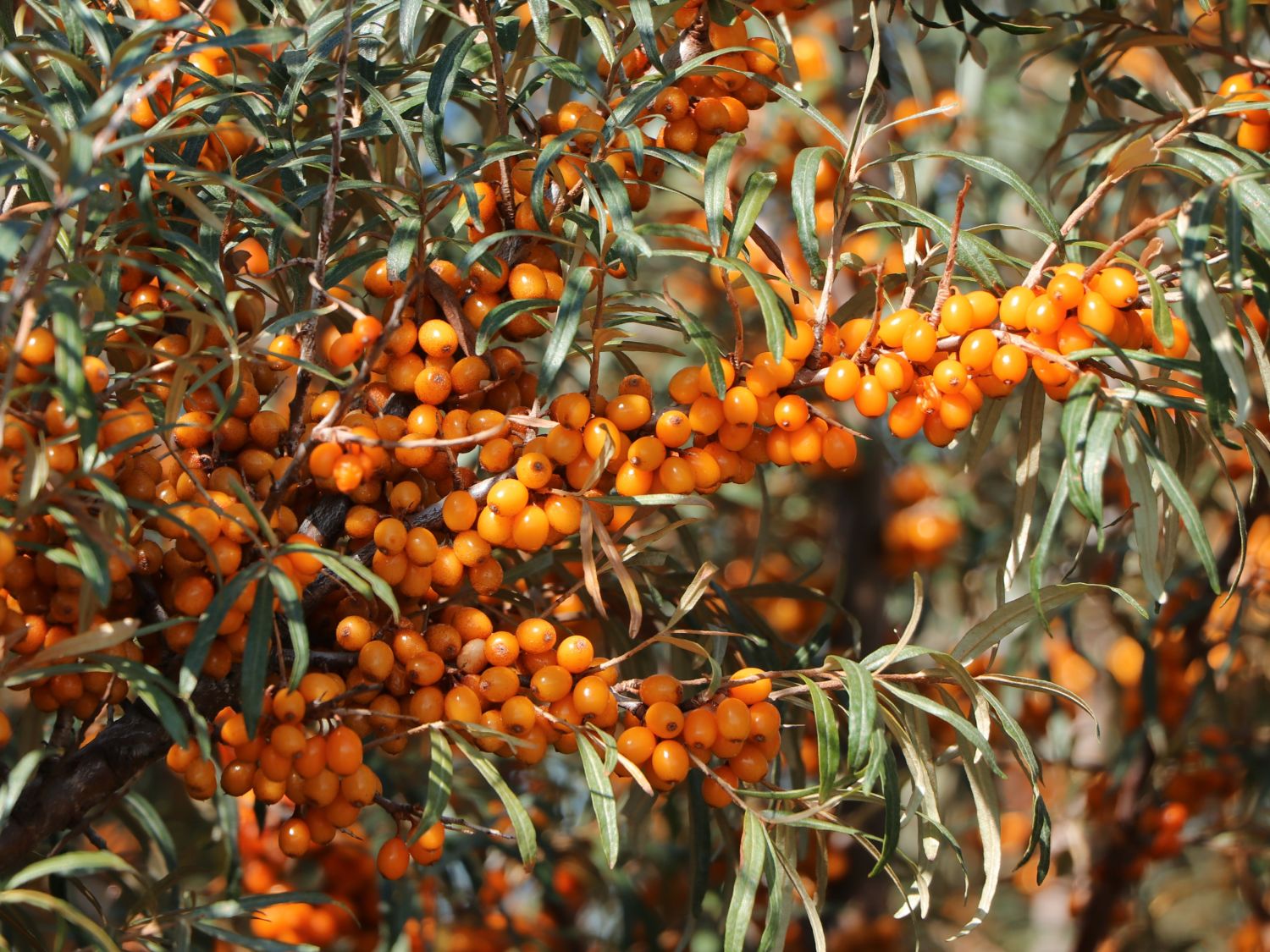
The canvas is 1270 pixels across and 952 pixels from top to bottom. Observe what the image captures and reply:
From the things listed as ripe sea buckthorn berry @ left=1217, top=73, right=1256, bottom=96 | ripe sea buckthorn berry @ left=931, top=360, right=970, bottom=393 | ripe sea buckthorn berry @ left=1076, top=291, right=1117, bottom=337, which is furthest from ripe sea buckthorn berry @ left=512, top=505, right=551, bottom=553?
ripe sea buckthorn berry @ left=1217, top=73, right=1256, bottom=96

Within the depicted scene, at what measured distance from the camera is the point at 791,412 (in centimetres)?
94

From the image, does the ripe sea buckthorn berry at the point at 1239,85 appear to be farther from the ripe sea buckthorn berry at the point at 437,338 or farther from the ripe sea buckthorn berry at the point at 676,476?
the ripe sea buckthorn berry at the point at 437,338

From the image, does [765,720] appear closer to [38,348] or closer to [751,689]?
[751,689]

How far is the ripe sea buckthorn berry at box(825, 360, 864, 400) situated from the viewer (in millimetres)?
922

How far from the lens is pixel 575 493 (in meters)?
0.91

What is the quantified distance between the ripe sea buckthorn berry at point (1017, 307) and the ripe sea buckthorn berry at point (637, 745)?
43 cm

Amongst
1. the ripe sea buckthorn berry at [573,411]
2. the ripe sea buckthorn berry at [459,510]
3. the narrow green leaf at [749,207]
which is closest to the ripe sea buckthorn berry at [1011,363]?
the narrow green leaf at [749,207]

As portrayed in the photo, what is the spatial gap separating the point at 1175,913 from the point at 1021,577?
7.94 ft

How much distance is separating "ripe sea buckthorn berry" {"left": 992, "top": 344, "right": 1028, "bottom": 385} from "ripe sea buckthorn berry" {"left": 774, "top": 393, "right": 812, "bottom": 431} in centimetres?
15

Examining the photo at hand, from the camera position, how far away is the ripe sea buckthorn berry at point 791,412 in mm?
939

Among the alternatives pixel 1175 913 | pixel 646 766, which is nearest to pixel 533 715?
pixel 646 766

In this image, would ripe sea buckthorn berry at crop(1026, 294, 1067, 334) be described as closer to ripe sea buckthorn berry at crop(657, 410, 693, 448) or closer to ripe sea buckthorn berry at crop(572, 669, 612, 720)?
ripe sea buckthorn berry at crop(657, 410, 693, 448)

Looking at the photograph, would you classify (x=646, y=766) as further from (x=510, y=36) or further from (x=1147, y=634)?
(x=1147, y=634)

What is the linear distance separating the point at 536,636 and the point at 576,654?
0.04m
